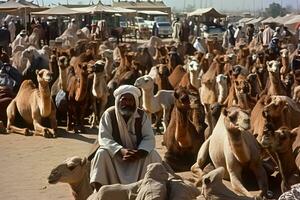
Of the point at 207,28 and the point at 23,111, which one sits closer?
the point at 23,111

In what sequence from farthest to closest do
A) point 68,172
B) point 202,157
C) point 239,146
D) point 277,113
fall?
point 202,157 < point 277,113 < point 239,146 < point 68,172

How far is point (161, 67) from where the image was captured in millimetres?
11234

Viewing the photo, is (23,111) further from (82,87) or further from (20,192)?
(20,192)

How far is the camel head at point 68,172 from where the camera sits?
485 centimetres

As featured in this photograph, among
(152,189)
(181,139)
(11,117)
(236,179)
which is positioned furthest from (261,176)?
(11,117)

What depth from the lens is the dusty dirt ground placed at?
21.6 feet

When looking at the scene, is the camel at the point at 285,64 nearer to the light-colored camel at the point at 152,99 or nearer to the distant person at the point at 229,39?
the light-colored camel at the point at 152,99

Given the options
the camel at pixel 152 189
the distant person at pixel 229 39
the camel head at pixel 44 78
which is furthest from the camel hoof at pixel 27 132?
the distant person at pixel 229 39

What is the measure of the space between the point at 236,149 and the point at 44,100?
4.36 meters

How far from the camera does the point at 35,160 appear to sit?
8.21 metres

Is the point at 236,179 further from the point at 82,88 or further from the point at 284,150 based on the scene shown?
the point at 82,88

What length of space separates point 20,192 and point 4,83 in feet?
17.7

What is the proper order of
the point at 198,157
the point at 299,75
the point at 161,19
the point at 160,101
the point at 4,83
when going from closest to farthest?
the point at 198,157 < the point at 160,101 < the point at 299,75 < the point at 4,83 < the point at 161,19

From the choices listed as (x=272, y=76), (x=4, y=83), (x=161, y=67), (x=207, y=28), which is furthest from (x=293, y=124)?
(x=207, y=28)
